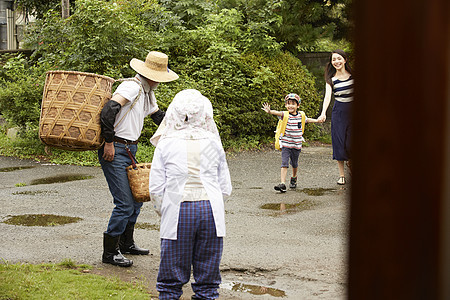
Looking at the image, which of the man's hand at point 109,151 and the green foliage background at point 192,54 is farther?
the green foliage background at point 192,54

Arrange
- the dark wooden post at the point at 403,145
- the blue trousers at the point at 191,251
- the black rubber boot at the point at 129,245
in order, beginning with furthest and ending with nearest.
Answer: the black rubber boot at the point at 129,245, the blue trousers at the point at 191,251, the dark wooden post at the point at 403,145

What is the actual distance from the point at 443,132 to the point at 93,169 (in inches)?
418

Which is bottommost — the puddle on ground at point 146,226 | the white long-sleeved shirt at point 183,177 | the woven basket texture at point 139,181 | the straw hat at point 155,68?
the puddle on ground at point 146,226

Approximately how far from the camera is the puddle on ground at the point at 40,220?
706 centimetres

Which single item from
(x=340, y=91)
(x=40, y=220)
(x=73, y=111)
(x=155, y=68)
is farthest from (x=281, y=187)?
(x=73, y=111)

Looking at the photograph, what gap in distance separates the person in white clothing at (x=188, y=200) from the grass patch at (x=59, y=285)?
0.73 meters

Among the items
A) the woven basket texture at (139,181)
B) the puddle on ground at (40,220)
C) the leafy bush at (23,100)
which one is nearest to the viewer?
the woven basket texture at (139,181)

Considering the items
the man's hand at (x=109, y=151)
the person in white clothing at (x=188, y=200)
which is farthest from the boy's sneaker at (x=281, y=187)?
the person in white clothing at (x=188, y=200)

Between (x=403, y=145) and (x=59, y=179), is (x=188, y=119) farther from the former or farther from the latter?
(x=59, y=179)

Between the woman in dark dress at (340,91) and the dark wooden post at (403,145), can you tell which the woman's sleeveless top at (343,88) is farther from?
the dark wooden post at (403,145)

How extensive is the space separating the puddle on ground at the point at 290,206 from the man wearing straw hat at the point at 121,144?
292 centimetres

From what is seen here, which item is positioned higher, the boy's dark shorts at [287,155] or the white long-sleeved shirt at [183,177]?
the white long-sleeved shirt at [183,177]

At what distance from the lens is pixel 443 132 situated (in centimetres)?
69

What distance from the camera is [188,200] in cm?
397
